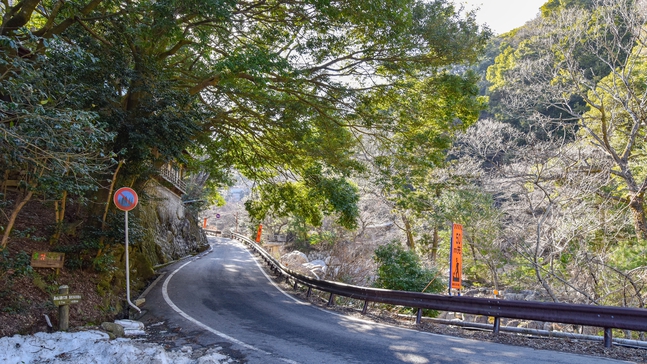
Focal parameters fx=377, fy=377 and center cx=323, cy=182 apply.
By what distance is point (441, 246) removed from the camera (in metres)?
20.8

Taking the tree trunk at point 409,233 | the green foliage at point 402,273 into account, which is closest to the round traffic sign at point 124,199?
the green foliage at point 402,273

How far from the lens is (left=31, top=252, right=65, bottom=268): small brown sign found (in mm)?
7580

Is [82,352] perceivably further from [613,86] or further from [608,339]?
[613,86]

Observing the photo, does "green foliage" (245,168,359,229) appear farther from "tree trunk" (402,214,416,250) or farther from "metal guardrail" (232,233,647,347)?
"tree trunk" (402,214,416,250)

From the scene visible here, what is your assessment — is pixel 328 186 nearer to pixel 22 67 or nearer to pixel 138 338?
pixel 138 338

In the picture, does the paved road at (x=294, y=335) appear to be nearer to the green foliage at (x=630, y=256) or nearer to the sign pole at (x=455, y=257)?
the sign pole at (x=455, y=257)

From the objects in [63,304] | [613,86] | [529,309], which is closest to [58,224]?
[63,304]

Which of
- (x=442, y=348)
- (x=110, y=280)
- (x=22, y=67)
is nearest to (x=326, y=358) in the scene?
(x=442, y=348)

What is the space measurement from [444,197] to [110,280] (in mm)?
14188

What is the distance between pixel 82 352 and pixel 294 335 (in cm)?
330

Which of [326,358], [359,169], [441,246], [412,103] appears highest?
[412,103]

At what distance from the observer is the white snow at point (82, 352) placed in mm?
5035

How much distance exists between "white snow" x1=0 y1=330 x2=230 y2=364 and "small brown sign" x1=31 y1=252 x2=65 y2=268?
7.47 ft

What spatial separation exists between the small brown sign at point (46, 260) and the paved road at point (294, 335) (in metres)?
2.22
